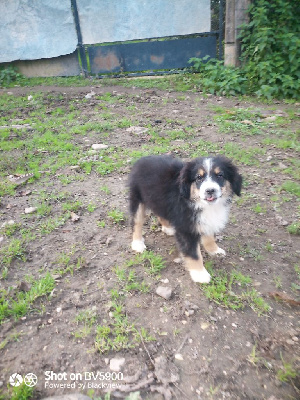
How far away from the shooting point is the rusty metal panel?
352 inches

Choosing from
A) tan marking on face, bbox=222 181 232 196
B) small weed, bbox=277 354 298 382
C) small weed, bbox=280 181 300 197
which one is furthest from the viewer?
small weed, bbox=280 181 300 197

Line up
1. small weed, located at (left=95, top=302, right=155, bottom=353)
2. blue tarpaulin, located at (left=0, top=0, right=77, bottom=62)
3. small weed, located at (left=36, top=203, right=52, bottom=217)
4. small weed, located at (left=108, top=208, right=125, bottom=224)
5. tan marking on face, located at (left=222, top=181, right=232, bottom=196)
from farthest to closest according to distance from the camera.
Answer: blue tarpaulin, located at (left=0, top=0, right=77, bottom=62) → small weed, located at (left=36, top=203, right=52, bottom=217) → small weed, located at (left=108, top=208, right=125, bottom=224) → tan marking on face, located at (left=222, top=181, right=232, bottom=196) → small weed, located at (left=95, top=302, right=155, bottom=353)

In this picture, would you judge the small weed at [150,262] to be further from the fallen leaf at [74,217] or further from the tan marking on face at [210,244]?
the fallen leaf at [74,217]

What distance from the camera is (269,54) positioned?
7445 mm

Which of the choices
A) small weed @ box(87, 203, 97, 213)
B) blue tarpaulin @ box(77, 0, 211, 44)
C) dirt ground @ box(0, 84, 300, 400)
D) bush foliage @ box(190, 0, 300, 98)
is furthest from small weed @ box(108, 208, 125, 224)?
blue tarpaulin @ box(77, 0, 211, 44)

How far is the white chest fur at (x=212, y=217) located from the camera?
2834 millimetres

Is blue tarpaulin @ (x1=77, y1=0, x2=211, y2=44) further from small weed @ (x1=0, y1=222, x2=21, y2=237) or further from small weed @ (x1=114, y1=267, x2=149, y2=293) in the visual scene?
small weed @ (x1=114, y1=267, x2=149, y2=293)

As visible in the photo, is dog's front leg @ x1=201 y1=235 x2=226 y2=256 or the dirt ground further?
dog's front leg @ x1=201 y1=235 x2=226 y2=256

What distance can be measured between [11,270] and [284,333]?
2596 millimetres

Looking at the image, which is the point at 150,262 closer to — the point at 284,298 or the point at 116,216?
the point at 116,216

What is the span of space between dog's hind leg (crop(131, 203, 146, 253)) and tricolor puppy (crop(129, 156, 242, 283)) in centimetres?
14

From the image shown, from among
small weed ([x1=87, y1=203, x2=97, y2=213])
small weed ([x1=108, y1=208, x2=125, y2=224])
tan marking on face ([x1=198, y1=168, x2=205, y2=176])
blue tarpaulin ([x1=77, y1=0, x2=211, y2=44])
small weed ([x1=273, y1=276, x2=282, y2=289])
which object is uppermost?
blue tarpaulin ([x1=77, y1=0, x2=211, y2=44])

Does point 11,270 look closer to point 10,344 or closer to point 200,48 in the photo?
point 10,344

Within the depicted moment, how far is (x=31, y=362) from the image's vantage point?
2.22 metres
